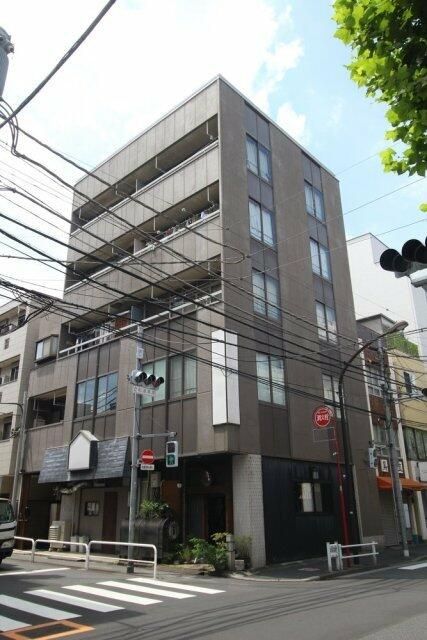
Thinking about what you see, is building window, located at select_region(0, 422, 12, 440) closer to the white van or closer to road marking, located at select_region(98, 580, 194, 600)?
the white van

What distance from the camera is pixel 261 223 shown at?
948 inches


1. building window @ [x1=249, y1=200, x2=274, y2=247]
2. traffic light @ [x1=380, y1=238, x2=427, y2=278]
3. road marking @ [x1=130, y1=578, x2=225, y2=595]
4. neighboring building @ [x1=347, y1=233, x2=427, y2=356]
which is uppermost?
neighboring building @ [x1=347, y1=233, x2=427, y2=356]

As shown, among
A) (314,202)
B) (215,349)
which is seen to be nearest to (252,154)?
(314,202)

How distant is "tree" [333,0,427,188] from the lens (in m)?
5.38

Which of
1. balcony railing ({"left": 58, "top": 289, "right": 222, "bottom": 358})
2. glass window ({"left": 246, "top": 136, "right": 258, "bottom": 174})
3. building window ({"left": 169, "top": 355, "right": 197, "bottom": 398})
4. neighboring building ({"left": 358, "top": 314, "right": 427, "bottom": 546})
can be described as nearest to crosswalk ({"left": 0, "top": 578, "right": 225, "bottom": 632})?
building window ({"left": 169, "top": 355, "right": 197, "bottom": 398})

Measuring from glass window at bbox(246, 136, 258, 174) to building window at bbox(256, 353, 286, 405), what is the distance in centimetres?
923

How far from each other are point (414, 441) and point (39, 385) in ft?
74.1

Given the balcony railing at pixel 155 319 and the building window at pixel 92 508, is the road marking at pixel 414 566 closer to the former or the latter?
the balcony railing at pixel 155 319

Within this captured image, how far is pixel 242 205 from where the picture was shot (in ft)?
75.7

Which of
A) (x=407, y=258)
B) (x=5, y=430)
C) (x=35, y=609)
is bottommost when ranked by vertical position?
(x=35, y=609)

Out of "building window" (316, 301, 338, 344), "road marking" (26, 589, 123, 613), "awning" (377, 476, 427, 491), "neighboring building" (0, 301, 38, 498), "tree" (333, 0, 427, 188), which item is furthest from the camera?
"neighboring building" (0, 301, 38, 498)

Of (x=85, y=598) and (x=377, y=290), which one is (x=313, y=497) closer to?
(x=85, y=598)

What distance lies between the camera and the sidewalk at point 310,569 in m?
16.4

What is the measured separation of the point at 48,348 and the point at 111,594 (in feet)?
62.9
